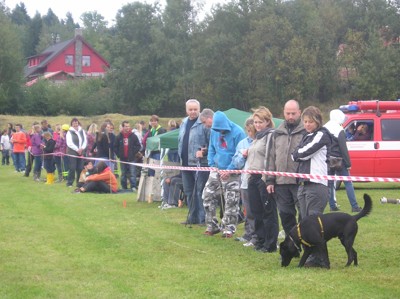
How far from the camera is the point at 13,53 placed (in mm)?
67812

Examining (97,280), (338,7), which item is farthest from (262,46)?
(97,280)

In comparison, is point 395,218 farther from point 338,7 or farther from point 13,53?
point 13,53

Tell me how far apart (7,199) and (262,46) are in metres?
43.6

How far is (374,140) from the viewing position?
19.2 metres

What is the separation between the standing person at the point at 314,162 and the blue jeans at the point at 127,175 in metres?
12.1

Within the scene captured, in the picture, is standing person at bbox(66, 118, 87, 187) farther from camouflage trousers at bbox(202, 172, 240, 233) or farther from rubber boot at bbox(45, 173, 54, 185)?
camouflage trousers at bbox(202, 172, 240, 233)

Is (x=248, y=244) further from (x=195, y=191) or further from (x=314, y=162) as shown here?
(x=195, y=191)

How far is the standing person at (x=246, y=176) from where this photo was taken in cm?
1009

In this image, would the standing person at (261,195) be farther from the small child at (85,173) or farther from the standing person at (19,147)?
the standing person at (19,147)

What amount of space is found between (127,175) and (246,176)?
11042 millimetres

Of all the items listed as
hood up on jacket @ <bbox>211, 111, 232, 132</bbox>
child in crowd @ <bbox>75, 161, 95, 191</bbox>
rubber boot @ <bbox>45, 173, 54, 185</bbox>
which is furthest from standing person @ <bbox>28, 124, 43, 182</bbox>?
hood up on jacket @ <bbox>211, 111, 232, 132</bbox>

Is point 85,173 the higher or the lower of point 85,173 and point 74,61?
the lower

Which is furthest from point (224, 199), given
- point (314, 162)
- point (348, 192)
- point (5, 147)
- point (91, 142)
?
point (5, 147)

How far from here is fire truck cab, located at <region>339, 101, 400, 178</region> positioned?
19.1 metres
